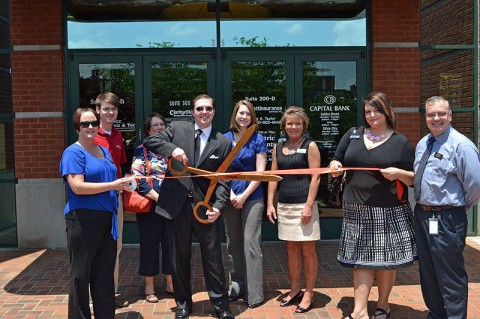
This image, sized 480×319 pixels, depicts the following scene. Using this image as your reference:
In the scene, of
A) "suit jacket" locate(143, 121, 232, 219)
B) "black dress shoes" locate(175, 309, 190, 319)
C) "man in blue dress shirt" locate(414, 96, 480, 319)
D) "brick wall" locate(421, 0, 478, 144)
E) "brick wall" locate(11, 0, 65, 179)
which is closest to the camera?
"man in blue dress shirt" locate(414, 96, 480, 319)

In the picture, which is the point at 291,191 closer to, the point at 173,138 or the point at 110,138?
the point at 173,138

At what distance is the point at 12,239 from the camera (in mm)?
7672

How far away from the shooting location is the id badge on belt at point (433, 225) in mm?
A: 4012

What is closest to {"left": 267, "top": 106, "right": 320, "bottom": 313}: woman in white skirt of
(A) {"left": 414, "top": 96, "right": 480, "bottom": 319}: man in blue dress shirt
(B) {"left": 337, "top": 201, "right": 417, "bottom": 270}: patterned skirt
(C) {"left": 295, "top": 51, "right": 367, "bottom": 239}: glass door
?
(B) {"left": 337, "top": 201, "right": 417, "bottom": 270}: patterned skirt

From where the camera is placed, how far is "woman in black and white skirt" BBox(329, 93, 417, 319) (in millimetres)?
4273

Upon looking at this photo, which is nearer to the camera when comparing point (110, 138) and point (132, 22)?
point (110, 138)

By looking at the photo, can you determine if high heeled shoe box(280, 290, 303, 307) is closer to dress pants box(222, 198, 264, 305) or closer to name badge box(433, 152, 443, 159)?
dress pants box(222, 198, 264, 305)

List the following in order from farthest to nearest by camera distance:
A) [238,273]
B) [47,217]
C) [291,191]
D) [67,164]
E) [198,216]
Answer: [47,217]
[238,273]
[291,191]
[198,216]
[67,164]

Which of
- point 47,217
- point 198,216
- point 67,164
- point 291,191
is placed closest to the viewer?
point 67,164

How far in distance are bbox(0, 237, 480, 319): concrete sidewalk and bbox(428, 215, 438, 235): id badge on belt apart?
3.55 ft

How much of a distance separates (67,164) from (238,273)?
7.23 ft

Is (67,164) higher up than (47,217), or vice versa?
(67,164)

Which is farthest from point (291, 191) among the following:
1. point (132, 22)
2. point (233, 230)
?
point (132, 22)

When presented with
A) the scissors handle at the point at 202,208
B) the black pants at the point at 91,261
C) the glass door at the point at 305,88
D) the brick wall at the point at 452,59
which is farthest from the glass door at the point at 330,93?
the black pants at the point at 91,261
